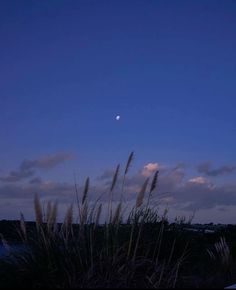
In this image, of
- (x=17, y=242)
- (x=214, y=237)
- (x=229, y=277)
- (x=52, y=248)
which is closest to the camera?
(x=52, y=248)

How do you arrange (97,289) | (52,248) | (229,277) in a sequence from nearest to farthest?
(97,289) → (52,248) → (229,277)

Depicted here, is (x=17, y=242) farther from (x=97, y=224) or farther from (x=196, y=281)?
(x=196, y=281)

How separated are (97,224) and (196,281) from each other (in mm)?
1914

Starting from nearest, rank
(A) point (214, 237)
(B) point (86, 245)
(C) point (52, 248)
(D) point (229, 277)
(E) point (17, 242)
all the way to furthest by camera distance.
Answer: (C) point (52, 248) → (B) point (86, 245) → (E) point (17, 242) → (D) point (229, 277) → (A) point (214, 237)

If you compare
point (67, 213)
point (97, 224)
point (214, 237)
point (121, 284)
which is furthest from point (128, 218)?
point (214, 237)

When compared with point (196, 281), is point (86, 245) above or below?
above

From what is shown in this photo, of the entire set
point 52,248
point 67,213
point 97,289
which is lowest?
point 97,289

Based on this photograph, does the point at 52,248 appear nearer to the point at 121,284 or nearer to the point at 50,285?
the point at 50,285

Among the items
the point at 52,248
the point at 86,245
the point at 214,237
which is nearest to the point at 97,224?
the point at 86,245

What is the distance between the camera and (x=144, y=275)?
823 cm

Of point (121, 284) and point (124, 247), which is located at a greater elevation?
point (124, 247)

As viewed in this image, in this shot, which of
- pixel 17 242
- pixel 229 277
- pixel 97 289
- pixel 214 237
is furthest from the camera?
pixel 214 237

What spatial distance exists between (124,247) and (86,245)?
0.63 meters

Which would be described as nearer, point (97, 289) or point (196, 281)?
point (97, 289)
